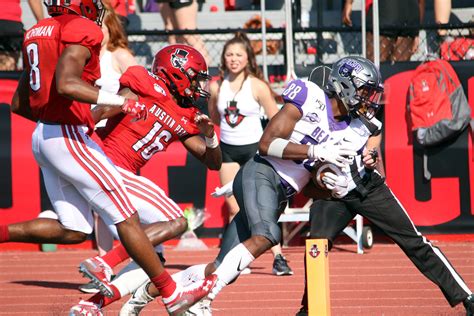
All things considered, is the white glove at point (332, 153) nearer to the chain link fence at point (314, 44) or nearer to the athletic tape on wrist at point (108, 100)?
the athletic tape on wrist at point (108, 100)

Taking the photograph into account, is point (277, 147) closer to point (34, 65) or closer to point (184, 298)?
point (184, 298)

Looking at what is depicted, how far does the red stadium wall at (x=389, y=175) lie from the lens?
11047mm

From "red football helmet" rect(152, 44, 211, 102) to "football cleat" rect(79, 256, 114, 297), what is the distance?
4.40 ft

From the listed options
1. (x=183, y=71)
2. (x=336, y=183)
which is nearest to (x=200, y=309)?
(x=336, y=183)

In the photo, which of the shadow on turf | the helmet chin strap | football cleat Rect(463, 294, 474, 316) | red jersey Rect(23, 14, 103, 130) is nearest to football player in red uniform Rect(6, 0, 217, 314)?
red jersey Rect(23, 14, 103, 130)

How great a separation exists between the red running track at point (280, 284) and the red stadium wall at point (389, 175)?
0.40 metres

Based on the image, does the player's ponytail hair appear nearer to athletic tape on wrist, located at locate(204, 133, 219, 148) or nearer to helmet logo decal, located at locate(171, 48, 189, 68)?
helmet logo decal, located at locate(171, 48, 189, 68)

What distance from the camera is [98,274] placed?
252 inches

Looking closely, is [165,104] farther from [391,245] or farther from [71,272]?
[391,245]

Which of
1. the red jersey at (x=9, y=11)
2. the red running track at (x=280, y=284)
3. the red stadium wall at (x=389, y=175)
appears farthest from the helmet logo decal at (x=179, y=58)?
the red jersey at (x=9, y=11)

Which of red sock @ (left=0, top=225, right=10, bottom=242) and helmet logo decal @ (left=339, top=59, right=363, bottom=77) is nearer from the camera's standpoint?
red sock @ (left=0, top=225, right=10, bottom=242)

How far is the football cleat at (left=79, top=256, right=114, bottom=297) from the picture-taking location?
639cm

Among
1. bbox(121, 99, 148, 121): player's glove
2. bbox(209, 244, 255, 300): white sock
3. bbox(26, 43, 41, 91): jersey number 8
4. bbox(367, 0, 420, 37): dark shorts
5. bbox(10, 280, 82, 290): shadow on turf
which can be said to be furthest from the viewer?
bbox(367, 0, 420, 37): dark shorts

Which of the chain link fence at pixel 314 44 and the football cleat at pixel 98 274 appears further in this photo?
the chain link fence at pixel 314 44
